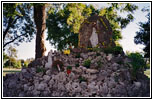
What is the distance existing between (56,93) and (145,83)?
367 cm

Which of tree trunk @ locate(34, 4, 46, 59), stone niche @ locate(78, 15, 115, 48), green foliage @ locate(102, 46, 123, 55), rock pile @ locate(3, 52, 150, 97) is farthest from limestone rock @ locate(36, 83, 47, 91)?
tree trunk @ locate(34, 4, 46, 59)

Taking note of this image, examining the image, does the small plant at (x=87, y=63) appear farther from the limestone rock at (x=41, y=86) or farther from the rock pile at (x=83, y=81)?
the limestone rock at (x=41, y=86)

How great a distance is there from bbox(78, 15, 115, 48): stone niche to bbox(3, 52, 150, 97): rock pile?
1531 millimetres

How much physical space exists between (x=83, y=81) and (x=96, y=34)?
12.3 feet

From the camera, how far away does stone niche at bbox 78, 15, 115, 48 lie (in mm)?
10539

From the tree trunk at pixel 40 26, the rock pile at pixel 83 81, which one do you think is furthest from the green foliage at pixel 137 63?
the tree trunk at pixel 40 26

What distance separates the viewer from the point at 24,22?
19422 millimetres

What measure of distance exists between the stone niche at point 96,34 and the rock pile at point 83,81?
153 cm

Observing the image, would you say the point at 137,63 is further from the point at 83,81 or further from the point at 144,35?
the point at 144,35

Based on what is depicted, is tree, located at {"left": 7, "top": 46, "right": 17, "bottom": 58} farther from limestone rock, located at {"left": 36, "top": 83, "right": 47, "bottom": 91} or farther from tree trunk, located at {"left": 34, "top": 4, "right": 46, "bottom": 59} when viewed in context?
limestone rock, located at {"left": 36, "top": 83, "right": 47, "bottom": 91}

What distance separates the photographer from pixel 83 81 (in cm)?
776

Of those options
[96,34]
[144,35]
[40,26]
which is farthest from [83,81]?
[144,35]

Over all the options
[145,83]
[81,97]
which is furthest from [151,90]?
[81,97]

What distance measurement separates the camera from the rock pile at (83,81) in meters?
7.16
